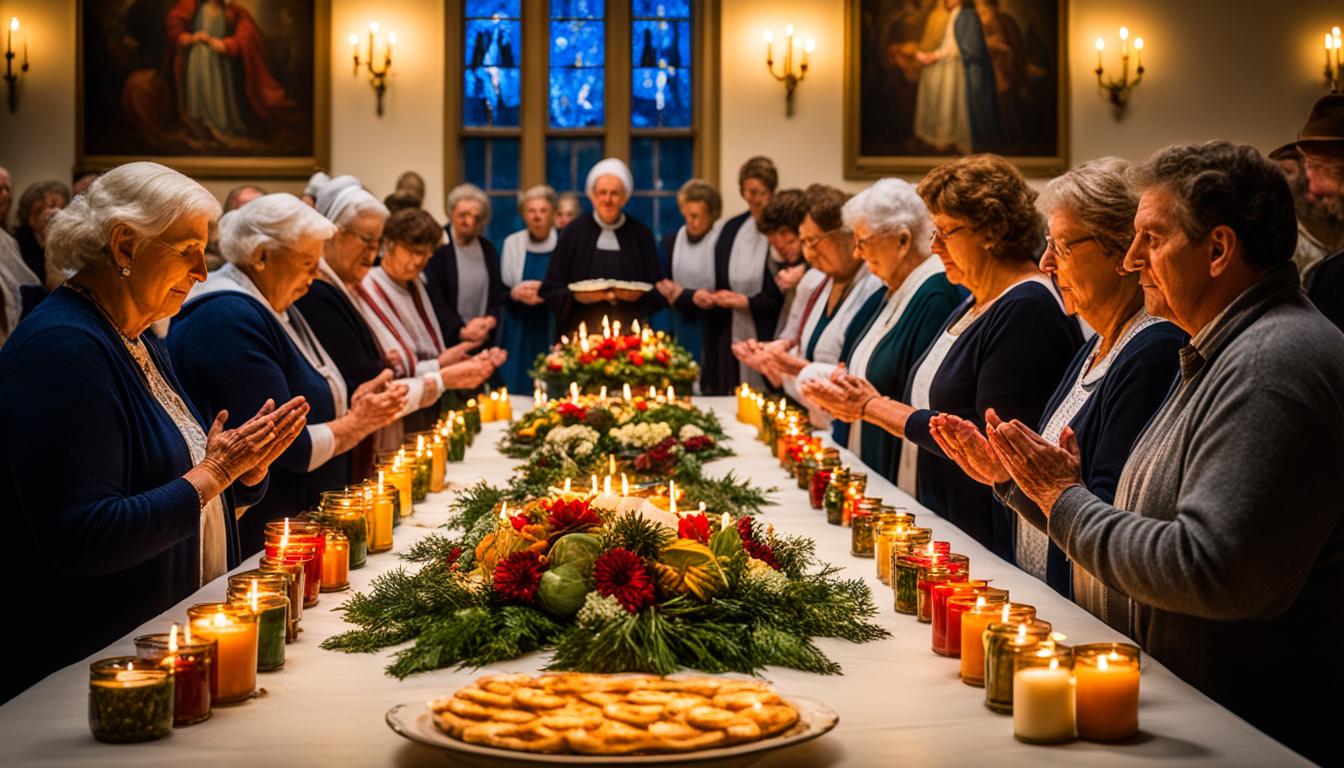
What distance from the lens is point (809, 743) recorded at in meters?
2.13

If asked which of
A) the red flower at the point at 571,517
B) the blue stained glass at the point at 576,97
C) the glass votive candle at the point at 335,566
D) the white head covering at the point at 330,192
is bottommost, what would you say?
the glass votive candle at the point at 335,566

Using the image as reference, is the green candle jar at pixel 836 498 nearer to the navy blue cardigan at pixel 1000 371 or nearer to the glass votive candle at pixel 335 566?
the navy blue cardigan at pixel 1000 371

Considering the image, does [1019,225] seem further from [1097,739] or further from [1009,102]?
[1009,102]

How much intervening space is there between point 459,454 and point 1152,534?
3.49m

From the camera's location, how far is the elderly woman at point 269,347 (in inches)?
183

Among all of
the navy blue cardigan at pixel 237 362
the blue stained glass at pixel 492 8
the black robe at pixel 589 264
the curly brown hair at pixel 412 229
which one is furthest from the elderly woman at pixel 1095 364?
the blue stained glass at pixel 492 8

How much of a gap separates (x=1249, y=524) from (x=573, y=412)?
12.3ft

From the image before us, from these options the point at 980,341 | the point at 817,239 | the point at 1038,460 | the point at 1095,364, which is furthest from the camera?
the point at 817,239

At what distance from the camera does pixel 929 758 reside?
2.08 meters

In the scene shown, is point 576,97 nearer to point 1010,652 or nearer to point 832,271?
point 832,271

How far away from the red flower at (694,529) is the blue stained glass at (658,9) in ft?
37.1

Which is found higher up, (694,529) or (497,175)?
(497,175)

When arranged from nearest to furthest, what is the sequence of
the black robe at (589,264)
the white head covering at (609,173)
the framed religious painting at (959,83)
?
1. the black robe at (589,264)
2. the white head covering at (609,173)
3. the framed religious painting at (959,83)

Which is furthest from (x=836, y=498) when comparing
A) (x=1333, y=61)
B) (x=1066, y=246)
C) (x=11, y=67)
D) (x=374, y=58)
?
(x=11, y=67)
